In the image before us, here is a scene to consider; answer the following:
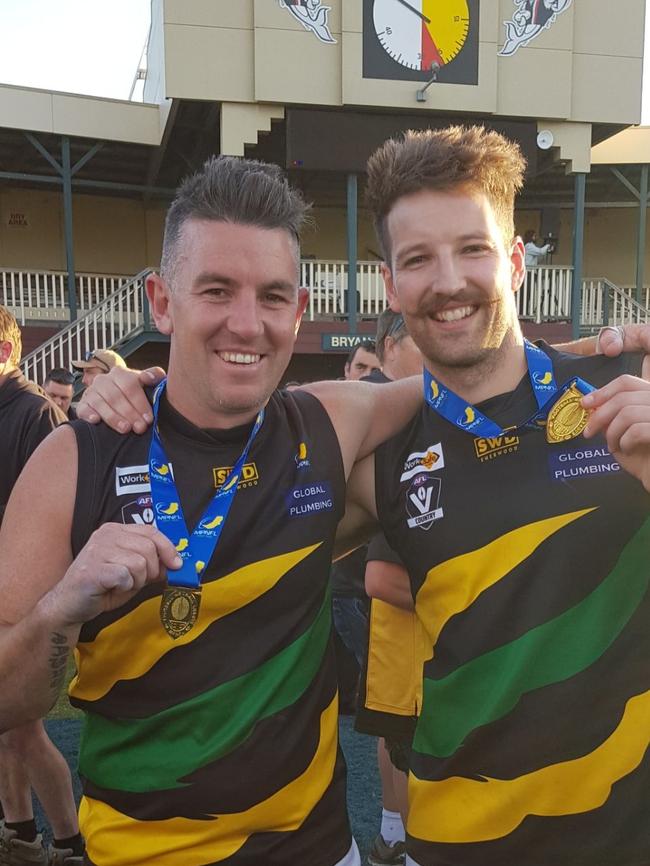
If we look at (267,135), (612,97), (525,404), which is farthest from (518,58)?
(525,404)

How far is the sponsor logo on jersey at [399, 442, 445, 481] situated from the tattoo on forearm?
0.91 m

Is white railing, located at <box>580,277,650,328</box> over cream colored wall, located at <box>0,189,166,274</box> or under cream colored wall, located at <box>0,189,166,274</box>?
under

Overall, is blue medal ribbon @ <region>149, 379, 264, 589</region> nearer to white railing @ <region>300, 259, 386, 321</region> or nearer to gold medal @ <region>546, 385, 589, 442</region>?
gold medal @ <region>546, 385, 589, 442</region>

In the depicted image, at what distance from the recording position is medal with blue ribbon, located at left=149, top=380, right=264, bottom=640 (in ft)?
5.37

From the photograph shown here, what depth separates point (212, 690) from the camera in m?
1.65

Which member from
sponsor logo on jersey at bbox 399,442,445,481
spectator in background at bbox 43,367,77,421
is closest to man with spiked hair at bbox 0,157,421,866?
sponsor logo on jersey at bbox 399,442,445,481

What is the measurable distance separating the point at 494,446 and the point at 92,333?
477 inches

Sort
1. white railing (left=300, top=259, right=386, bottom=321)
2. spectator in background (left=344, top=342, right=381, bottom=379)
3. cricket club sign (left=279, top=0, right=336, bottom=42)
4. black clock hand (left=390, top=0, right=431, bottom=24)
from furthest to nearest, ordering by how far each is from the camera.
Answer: white railing (left=300, top=259, right=386, bottom=321) < black clock hand (left=390, top=0, right=431, bottom=24) < cricket club sign (left=279, top=0, right=336, bottom=42) < spectator in background (left=344, top=342, right=381, bottom=379)

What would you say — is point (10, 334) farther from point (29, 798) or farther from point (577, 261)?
point (577, 261)

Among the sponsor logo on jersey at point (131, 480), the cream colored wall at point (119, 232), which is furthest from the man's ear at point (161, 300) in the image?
the cream colored wall at point (119, 232)

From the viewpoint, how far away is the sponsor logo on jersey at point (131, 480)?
1.69 m

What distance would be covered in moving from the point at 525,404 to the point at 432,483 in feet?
1.04

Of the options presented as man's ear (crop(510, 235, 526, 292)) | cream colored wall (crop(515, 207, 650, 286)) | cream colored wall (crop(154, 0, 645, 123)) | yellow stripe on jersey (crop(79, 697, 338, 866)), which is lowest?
yellow stripe on jersey (crop(79, 697, 338, 866))

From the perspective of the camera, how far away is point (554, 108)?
12562 millimetres
